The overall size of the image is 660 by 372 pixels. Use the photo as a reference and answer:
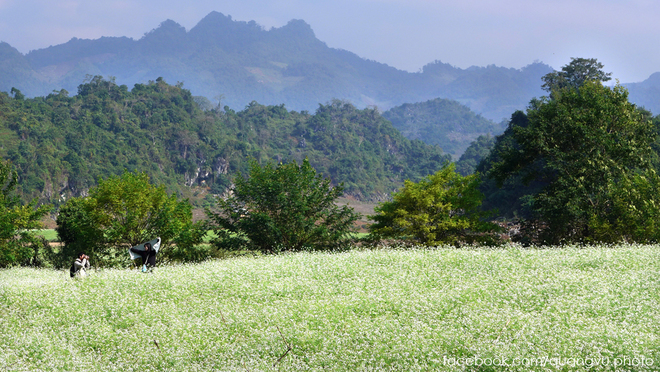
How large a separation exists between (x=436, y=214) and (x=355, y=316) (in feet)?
72.0

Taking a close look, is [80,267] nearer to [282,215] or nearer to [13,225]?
[282,215]

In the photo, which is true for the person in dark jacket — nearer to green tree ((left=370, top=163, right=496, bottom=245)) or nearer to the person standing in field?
the person standing in field

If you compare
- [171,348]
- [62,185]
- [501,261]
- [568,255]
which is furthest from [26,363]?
[62,185]

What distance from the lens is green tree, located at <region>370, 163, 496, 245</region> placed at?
118ft

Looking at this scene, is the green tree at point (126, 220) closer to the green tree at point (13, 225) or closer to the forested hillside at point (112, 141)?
the green tree at point (13, 225)

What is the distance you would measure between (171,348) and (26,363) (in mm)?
3651

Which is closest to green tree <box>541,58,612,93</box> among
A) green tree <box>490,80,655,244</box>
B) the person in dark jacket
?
green tree <box>490,80,655,244</box>

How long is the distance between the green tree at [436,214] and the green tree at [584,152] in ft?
13.1

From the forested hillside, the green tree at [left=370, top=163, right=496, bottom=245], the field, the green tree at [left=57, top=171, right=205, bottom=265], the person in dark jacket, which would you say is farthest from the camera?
the forested hillside

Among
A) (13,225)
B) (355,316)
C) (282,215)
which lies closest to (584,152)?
(282,215)

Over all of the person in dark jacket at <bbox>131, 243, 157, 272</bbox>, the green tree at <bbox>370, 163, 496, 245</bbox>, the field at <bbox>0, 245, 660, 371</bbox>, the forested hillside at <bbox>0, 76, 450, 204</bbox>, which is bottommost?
the field at <bbox>0, 245, 660, 371</bbox>

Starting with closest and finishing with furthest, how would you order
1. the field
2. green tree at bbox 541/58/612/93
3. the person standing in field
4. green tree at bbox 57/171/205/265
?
the field
the person standing in field
green tree at bbox 57/171/205/265
green tree at bbox 541/58/612/93

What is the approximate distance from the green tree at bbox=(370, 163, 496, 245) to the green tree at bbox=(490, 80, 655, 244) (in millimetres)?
4002

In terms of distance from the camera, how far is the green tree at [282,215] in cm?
3709
